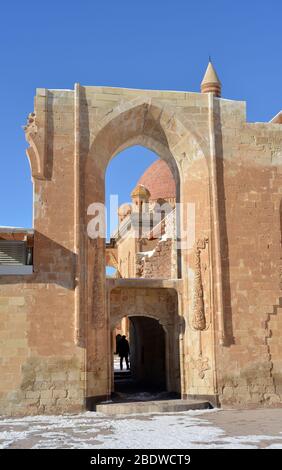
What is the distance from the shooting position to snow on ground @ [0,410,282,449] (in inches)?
305

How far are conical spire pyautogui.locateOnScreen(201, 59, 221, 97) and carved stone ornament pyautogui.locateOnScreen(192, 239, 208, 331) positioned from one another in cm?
519

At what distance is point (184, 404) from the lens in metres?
11.4

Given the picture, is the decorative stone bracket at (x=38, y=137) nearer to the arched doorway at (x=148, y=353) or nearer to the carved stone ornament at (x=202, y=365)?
the carved stone ornament at (x=202, y=365)

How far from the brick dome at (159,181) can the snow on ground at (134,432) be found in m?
22.8

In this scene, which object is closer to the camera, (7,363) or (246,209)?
(7,363)

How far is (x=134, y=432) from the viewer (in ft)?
28.9

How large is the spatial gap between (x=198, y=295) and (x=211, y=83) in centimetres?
652

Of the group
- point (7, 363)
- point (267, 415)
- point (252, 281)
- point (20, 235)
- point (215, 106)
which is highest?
point (215, 106)

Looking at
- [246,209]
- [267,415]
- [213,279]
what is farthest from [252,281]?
[267,415]

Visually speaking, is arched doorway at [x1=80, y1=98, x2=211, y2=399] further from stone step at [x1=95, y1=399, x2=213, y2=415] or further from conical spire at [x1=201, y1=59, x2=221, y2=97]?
conical spire at [x1=201, y1=59, x2=221, y2=97]

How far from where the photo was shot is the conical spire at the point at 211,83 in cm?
1545

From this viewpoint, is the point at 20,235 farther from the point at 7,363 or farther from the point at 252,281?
the point at 252,281

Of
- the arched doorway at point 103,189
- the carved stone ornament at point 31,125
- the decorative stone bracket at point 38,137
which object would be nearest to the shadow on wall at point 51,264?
the arched doorway at point 103,189

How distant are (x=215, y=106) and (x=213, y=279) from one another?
4.14 meters
